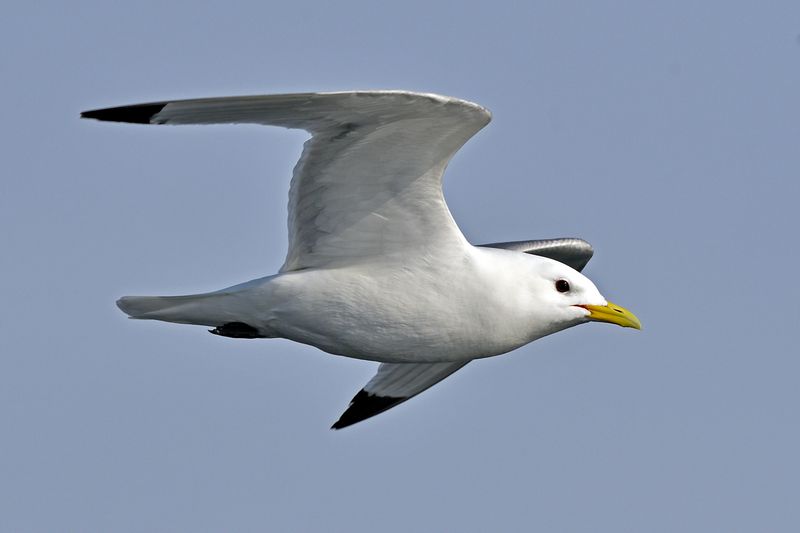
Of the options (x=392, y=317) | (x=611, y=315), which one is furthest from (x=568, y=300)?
(x=392, y=317)

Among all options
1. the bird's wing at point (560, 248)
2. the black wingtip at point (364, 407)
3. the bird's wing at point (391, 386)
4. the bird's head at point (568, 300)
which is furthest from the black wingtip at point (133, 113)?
the black wingtip at point (364, 407)

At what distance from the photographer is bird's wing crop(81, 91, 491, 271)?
1100 cm

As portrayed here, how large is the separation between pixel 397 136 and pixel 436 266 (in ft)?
Result: 5.13

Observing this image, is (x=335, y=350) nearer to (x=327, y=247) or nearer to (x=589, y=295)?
(x=327, y=247)

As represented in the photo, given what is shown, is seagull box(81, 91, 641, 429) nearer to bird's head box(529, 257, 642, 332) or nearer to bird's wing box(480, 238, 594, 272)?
bird's head box(529, 257, 642, 332)

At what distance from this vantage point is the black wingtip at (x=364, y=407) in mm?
16516

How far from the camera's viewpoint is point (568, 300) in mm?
13414

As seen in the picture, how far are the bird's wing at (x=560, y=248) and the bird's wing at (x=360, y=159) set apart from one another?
2556 millimetres

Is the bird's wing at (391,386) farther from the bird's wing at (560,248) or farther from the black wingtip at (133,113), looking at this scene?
the black wingtip at (133,113)

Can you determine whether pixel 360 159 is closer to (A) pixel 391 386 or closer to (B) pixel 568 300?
(B) pixel 568 300

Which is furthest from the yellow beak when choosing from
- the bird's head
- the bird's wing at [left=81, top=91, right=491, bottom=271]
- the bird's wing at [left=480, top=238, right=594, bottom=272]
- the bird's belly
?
the bird's wing at [left=480, top=238, right=594, bottom=272]

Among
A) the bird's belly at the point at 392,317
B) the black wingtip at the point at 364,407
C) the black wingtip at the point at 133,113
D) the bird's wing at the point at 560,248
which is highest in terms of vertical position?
the black wingtip at the point at 133,113

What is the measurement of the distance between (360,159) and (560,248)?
4.24 meters

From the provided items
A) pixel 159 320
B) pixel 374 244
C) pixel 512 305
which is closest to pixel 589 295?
pixel 512 305
